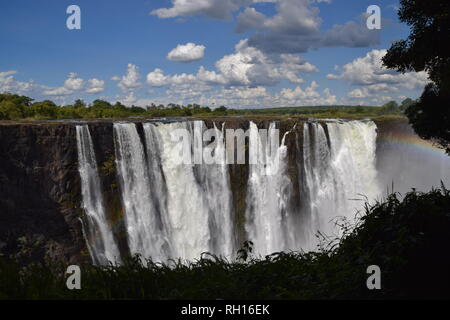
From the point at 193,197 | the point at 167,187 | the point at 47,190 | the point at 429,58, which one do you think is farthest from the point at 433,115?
the point at 47,190

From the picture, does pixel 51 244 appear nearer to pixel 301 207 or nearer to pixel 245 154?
pixel 245 154

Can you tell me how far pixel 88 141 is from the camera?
2255cm

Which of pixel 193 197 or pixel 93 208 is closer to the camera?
pixel 93 208

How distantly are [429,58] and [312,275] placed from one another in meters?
6.62

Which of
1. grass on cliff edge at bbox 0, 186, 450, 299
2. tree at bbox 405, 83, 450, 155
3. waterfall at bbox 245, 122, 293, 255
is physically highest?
tree at bbox 405, 83, 450, 155

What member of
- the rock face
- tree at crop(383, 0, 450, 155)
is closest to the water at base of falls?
the rock face

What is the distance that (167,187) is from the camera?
975 inches

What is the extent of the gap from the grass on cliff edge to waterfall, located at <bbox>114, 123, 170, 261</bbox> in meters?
17.8

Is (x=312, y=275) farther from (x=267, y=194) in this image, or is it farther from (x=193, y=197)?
(x=267, y=194)

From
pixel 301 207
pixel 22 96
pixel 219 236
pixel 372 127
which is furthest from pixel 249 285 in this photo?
pixel 22 96

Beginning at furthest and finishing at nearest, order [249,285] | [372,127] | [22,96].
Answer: [22,96] → [372,127] → [249,285]

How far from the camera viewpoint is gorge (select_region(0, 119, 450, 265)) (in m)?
21.7

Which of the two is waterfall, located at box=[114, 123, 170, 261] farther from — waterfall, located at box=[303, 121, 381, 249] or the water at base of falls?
waterfall, located at box=[303, 121, 381, 249]
